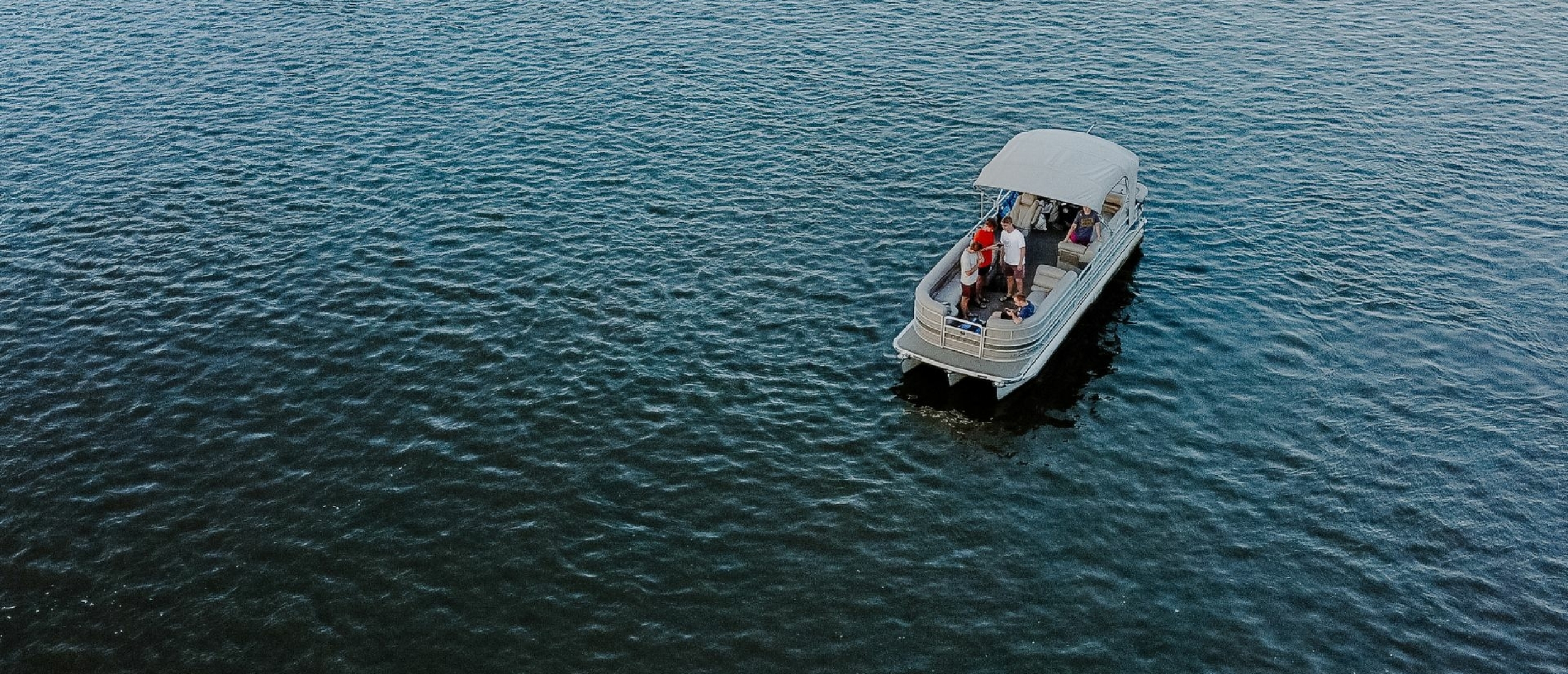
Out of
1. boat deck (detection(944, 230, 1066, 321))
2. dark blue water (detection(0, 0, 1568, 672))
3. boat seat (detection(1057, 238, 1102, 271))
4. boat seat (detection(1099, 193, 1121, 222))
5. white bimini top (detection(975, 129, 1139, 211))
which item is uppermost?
white bimini top (detection(975, 129, 1139, 211))

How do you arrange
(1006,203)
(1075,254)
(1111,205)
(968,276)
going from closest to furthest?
(968,276) → (1075,254) → (1111,205) → (1006,203)

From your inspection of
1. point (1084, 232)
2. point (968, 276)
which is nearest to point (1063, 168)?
point (1084, 232)

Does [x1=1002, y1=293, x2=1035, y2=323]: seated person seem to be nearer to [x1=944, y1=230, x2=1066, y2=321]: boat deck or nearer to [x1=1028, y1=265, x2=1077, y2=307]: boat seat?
[x1=944, y1=230, x2=1066, y2=321]: boat deck

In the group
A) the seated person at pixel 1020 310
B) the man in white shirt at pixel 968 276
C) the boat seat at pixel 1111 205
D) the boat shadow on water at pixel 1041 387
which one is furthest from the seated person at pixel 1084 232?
the man in white shirt at pixel 968 276

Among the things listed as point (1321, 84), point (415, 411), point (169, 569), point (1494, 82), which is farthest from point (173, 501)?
point (1494, 82)

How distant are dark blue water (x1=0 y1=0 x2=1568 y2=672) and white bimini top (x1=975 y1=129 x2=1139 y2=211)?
3557 mm

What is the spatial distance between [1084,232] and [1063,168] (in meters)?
1.93

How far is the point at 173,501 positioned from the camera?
26203mm

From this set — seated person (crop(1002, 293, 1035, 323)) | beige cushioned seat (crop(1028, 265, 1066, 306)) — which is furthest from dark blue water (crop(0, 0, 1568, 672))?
seated person (crop(1002, 293, 1035, 323))

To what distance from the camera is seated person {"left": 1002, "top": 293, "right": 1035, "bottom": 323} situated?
95.8 ft

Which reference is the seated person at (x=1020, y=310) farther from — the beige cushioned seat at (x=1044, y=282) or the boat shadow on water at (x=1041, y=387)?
the boat shadow on water at (x=1041, y=387)

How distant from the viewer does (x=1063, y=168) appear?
1286 inches

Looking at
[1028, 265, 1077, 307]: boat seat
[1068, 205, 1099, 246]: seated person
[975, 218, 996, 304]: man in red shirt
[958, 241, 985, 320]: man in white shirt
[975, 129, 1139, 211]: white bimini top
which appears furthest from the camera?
[1068, 205, 1099, 246]: seated person

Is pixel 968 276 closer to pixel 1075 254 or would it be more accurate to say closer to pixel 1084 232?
pixel 1075 254
